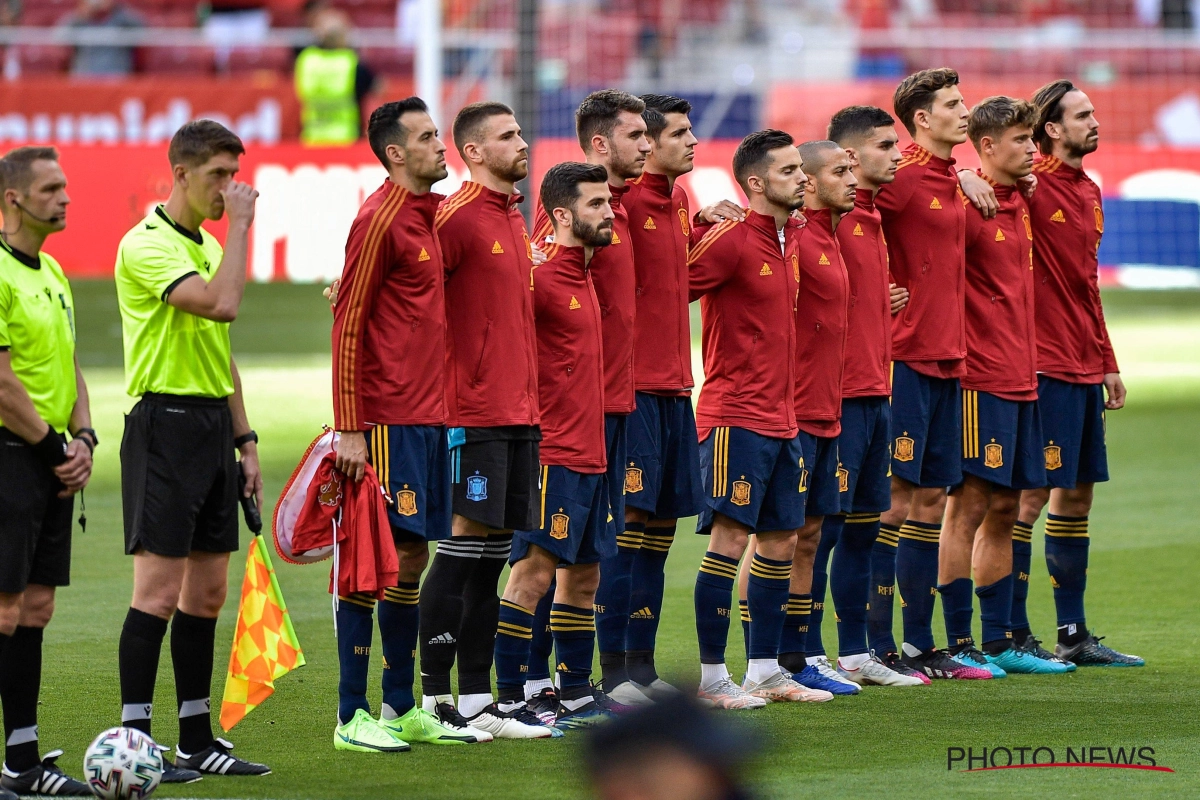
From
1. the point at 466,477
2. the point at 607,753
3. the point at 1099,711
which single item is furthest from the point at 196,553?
the point at 607,753

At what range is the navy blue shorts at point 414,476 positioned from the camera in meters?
6.55

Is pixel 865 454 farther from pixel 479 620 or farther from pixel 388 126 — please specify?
pixel 388 126

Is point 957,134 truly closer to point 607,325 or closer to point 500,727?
point 607,325

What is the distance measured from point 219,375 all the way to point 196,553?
2.06 feet

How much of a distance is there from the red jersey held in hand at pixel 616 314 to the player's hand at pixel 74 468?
7.23ft

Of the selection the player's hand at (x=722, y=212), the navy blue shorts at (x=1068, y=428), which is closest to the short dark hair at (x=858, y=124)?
the player's hand at (x=722, y=212)

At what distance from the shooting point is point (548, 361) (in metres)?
7.16

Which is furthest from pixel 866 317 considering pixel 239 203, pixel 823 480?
pixel 239 203

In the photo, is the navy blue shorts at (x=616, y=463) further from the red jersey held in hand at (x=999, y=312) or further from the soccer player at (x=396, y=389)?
the red jersey held in hand at (x=999, y=312)

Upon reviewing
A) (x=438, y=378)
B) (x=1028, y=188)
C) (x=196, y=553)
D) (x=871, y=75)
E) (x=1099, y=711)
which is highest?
(x=871, y=75)

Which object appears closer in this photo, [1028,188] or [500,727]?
[500,727]

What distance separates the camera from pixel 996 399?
8445 millimetres

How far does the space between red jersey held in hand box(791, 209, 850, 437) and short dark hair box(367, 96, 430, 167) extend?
1923 millimetres

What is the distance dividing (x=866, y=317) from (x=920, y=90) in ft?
3.87
